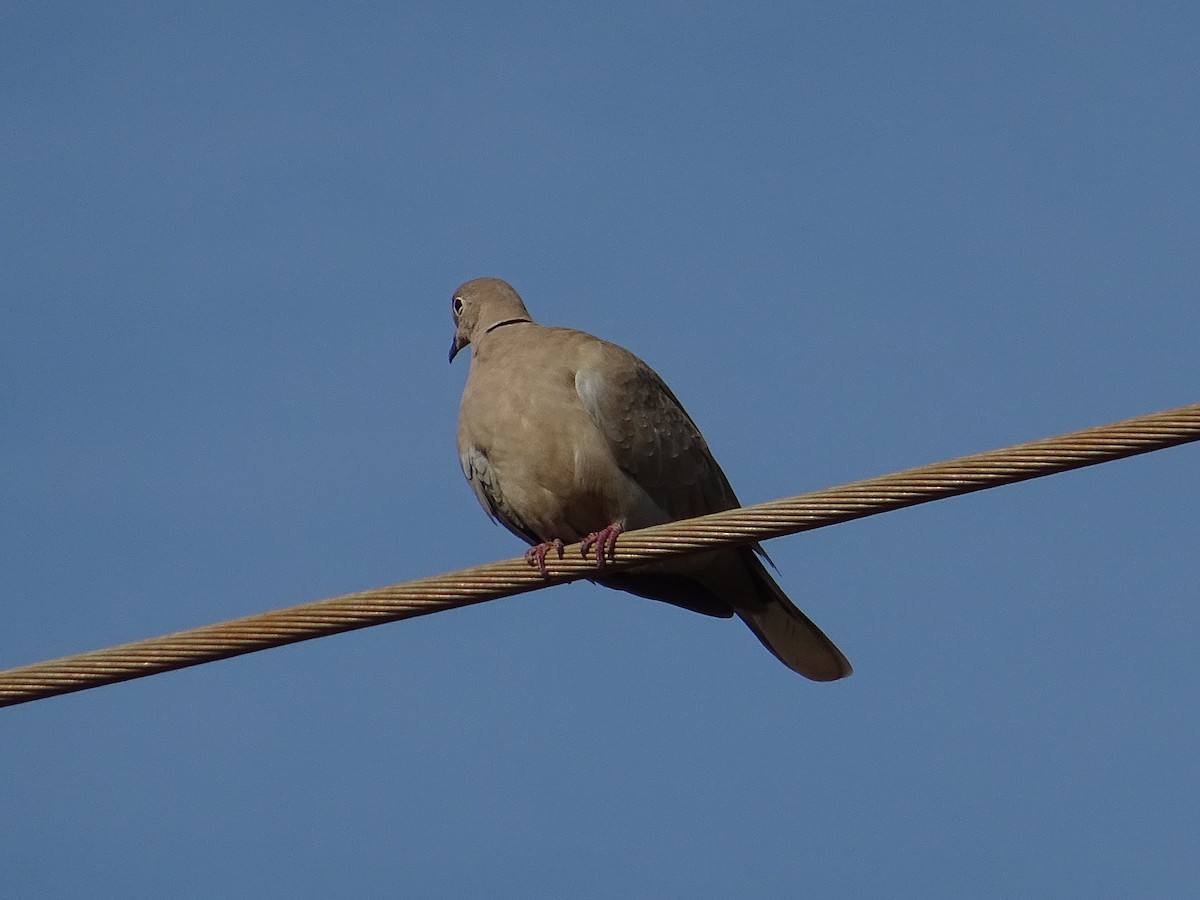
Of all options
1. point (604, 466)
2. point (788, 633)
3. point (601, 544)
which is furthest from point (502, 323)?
point (601, 544)

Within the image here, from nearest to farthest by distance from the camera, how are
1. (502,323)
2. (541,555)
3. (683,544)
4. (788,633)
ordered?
(683,544), (541,555), (788,633), (502,323)

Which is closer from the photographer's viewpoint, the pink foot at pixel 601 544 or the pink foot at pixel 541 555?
the pink foot at pixel 541 555

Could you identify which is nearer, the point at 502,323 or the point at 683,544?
the point at 683,544

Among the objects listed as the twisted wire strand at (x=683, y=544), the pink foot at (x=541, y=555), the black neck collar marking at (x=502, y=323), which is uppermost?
the black neck collar marking at (x=502, y=323)

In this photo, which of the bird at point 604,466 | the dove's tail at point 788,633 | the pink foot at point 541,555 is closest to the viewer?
the pink foot at point 541,555

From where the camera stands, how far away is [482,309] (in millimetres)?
8008

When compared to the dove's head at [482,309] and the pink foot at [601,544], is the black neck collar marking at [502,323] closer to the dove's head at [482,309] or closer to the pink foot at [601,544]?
the dove's head at [482,309]

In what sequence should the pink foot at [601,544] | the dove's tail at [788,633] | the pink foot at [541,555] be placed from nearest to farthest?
the pink foot at [541,555] → the pink foot at [601,544] → the dove's tail at [788,633]

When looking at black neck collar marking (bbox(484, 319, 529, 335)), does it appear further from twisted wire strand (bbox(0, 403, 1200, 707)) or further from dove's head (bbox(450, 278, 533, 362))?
twisted wire strand (bbox(0, 403, 1200, 707))

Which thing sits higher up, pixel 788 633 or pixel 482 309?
pixel 482 309

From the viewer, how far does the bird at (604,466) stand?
6785mm

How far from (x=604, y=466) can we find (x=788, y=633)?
43.0 inches

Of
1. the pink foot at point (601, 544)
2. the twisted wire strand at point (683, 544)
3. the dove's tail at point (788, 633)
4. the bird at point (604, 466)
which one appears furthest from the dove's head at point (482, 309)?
the twisted wire strand at point (683, 544)

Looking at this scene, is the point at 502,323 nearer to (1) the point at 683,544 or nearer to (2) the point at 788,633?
(2) the point at 788,633
